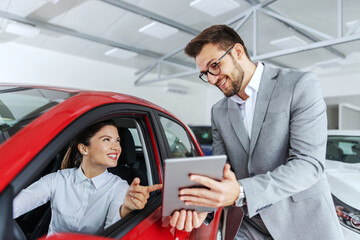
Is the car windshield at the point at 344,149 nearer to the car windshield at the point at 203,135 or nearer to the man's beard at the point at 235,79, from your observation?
the man's beard at the point at 235,79

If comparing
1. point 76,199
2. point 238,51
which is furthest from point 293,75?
point 76,199

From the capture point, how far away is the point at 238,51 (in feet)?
4.02

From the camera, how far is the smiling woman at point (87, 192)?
4.25 feet

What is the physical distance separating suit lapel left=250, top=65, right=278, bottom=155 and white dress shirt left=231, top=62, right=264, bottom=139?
29 millimetres

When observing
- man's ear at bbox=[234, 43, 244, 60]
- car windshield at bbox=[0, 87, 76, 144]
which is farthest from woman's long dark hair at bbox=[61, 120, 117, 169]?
man's ear at bbox=[234, 43, 244, 60]

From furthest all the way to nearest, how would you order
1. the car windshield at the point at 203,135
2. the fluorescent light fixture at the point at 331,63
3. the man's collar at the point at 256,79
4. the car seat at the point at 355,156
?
1. the fluorescent light fixture at the point at 331,63
2. the car windshield at the point at 203,135
3. the car seat at the point at 355,156
4. the man's collar at the point at 256,79

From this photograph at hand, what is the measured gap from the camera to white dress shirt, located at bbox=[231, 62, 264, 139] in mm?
1230

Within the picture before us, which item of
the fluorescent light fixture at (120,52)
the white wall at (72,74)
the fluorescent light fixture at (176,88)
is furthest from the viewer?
the fluorescent light fixture at (176,88)

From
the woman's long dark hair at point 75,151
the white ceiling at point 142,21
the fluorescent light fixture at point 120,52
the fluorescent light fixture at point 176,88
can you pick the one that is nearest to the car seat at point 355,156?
the white ceiling at point 142,21

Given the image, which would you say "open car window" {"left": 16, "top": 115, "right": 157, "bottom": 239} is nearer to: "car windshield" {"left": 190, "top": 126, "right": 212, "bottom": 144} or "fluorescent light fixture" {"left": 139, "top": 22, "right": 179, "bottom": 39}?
"fluorescent light fixture" {"left": 139, "top": 22, "right": 179, "bottom": 39}

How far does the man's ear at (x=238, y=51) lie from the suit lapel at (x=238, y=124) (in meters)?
0.24

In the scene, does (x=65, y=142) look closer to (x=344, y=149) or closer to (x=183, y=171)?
(x=183, y=171)

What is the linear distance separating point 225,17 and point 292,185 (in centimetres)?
566

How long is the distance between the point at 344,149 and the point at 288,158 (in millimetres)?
2612
